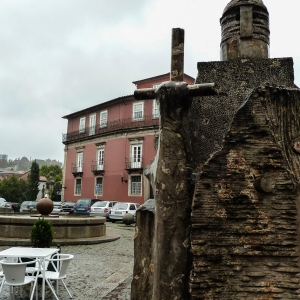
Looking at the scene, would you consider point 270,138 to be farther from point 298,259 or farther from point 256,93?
point 298,259

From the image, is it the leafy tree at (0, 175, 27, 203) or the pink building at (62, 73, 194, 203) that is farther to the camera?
the leafy tree at (0, 175, 27, 203)

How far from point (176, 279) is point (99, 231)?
34.3 ft

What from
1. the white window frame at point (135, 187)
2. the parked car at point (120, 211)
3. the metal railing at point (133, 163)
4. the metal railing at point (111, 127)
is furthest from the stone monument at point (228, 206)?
the metal railing at point (133, 163)

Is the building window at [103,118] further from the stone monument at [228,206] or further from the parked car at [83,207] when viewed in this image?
the stone monument at [228,206]

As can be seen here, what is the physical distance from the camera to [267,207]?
2.10 metres

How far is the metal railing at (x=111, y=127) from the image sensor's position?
30.7 metres

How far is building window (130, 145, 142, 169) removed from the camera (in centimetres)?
3038

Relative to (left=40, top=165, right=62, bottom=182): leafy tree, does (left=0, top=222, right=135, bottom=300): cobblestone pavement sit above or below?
below

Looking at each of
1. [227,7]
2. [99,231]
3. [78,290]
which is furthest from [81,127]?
[227,7]

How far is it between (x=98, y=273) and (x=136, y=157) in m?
23.5

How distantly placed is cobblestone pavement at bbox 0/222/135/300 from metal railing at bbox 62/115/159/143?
19.5 meters

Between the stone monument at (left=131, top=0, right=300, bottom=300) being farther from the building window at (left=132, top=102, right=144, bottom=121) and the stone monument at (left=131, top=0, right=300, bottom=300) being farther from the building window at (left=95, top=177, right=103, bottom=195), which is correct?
the building window at (left=95, top=177, right=103, bottom=195)

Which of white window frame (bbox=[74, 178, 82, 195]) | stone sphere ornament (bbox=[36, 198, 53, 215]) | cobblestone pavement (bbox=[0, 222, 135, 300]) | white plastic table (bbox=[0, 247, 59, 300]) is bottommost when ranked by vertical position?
cobblestone pavement (bbox=[0, 222, 135, 300])

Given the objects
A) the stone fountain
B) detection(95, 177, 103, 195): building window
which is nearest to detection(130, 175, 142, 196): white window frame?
detection(95, 177, 103, 195): building window
